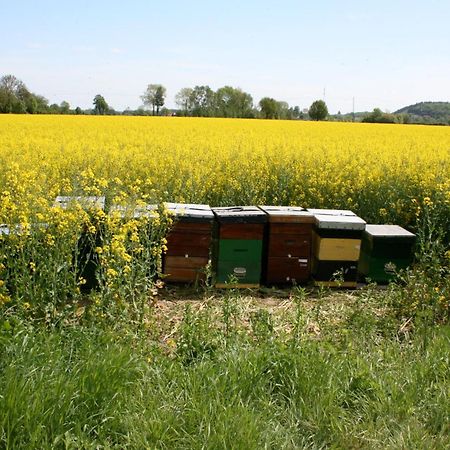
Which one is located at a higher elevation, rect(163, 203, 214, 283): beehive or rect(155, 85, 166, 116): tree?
rect(155, 85, 166, 116): tree

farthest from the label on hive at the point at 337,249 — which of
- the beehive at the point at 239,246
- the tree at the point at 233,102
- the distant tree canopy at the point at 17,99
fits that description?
the tree at the point at 233,102

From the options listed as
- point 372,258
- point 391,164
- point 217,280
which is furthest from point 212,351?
point 391,164

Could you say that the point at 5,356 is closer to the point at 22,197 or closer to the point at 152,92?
the point at 22,197

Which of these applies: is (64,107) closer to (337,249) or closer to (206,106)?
(206,106)

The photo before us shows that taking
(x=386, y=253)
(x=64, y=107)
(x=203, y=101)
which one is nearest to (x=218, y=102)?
(x=203, y=101)

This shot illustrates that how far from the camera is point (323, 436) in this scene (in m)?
3.27

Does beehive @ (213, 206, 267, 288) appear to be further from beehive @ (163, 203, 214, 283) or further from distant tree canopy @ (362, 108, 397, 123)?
distant tree canopy @ (362, 108, 397, 123)

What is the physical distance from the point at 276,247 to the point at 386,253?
51.8 inches

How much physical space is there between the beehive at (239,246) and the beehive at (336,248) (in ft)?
2.26

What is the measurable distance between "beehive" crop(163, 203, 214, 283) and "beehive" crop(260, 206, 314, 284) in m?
0.74

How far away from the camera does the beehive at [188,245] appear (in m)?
5.91

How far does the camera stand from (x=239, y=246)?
6.08m

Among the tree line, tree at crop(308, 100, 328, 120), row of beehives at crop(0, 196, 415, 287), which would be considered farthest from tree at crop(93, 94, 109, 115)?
row of beehives at crop(0, 196, 415, 287)

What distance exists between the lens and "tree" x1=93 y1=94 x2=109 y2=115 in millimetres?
63188
